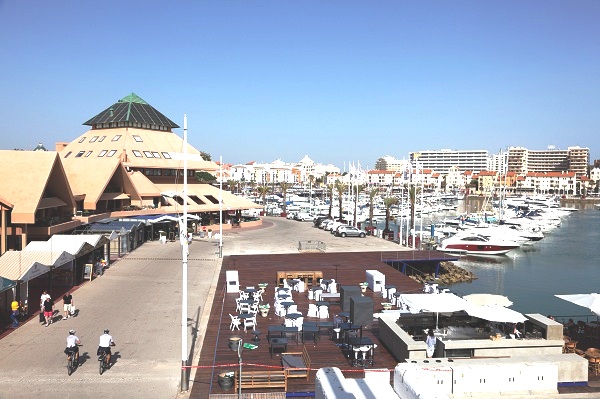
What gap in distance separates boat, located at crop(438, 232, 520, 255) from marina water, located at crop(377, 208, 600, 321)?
2.41 feet

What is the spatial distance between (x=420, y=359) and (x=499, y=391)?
2353mm

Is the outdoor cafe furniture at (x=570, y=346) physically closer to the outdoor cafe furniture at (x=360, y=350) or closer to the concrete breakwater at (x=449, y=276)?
the outdoor cafe furniture at (x=360, y=350)

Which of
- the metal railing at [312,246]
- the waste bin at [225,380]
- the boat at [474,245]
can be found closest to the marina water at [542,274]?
the boat at [474,245]

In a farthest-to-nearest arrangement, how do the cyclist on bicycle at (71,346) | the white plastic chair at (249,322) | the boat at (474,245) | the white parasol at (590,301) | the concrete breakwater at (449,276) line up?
1. the boat at (474,245)
2. the concrete breakwater at (449,276)
3. the white plastic chair at (249,322)
4. the white parasol at (590,301)
5. the cyclist on bicycle at (71,346)

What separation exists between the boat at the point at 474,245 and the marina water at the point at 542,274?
0.73 m

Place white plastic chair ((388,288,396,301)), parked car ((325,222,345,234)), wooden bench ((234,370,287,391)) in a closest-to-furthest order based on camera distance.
Result: wooden bench ((234,370,287,391)) < white plastic chair ((388,288,396,301)) < parked car ((325,222,345,234))

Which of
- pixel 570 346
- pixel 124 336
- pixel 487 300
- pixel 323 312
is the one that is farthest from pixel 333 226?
pixel 570 346

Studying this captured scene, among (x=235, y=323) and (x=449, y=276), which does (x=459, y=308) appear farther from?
(x=449, y=276)

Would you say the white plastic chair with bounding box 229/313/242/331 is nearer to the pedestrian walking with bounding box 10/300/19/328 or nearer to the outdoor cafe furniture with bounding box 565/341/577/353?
the pedestrian walking with bounding box 10/300/19/328

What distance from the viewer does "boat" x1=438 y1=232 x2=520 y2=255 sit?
188ft

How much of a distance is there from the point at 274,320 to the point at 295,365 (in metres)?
6.19

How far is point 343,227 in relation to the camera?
5272 cm

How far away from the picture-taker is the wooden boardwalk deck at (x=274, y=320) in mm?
15688

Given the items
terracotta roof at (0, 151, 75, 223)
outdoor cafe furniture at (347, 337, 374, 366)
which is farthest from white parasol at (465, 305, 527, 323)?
terracotta roof at (0, 151, 75, 223)
